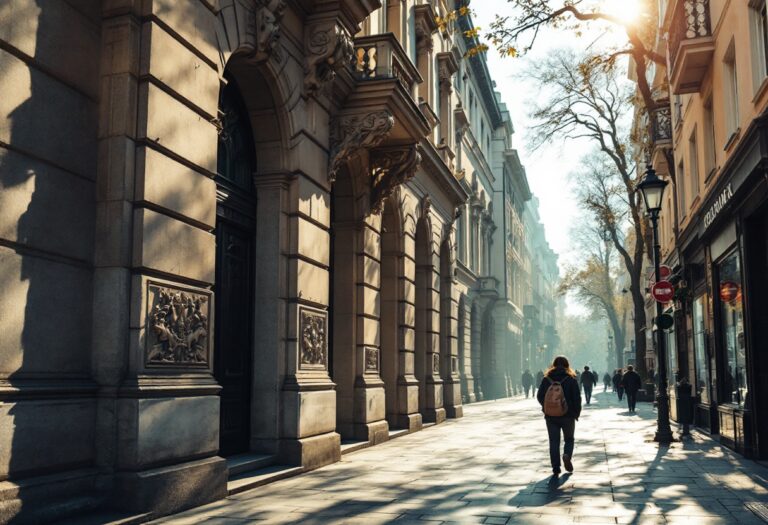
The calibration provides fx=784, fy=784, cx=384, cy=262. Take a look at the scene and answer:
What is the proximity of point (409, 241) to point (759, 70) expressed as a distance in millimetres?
9179

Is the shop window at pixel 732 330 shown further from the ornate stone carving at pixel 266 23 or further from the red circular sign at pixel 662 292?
the ornate stone carving at pixel 266 23

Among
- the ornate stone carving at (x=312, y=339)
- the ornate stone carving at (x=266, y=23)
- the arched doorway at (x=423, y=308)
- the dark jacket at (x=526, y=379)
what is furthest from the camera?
the dark jacket at (x=526, y=379)

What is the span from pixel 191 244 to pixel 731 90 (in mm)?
11056

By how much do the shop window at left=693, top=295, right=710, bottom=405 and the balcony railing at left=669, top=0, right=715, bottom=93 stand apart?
5.48m

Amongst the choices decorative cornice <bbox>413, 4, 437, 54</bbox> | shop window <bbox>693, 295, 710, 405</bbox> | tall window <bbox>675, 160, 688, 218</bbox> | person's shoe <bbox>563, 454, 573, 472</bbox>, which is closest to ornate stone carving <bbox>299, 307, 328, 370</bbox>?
person's shoe <bbox>563, 454, 573, 472</bbox>

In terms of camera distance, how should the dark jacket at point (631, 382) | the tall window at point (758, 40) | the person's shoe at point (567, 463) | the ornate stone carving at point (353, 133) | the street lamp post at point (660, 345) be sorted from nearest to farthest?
the person's shoe at point (567, 463), the tall window at point (758, 40), the ornate stone carving at point (353, 133), the street lamp post at point (660, 345), the dark jacket at point (631, 382)

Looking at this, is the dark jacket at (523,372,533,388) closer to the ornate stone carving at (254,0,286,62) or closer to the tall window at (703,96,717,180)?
the tall window at (703,96,717,180)

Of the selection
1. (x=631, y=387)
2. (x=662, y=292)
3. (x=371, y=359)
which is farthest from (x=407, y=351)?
(x=631, y=387)

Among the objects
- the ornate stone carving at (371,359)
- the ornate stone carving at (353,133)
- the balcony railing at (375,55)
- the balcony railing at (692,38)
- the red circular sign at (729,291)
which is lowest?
the ornate stone carving at (371,359)

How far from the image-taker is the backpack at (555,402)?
1110cm

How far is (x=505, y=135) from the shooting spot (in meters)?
49.9

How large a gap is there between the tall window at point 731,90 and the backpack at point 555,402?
21.1ft

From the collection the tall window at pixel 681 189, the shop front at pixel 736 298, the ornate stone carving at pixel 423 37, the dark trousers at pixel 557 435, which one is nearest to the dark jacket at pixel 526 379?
the tall window at pixel 681 189

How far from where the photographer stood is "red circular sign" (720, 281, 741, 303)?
573 inches
